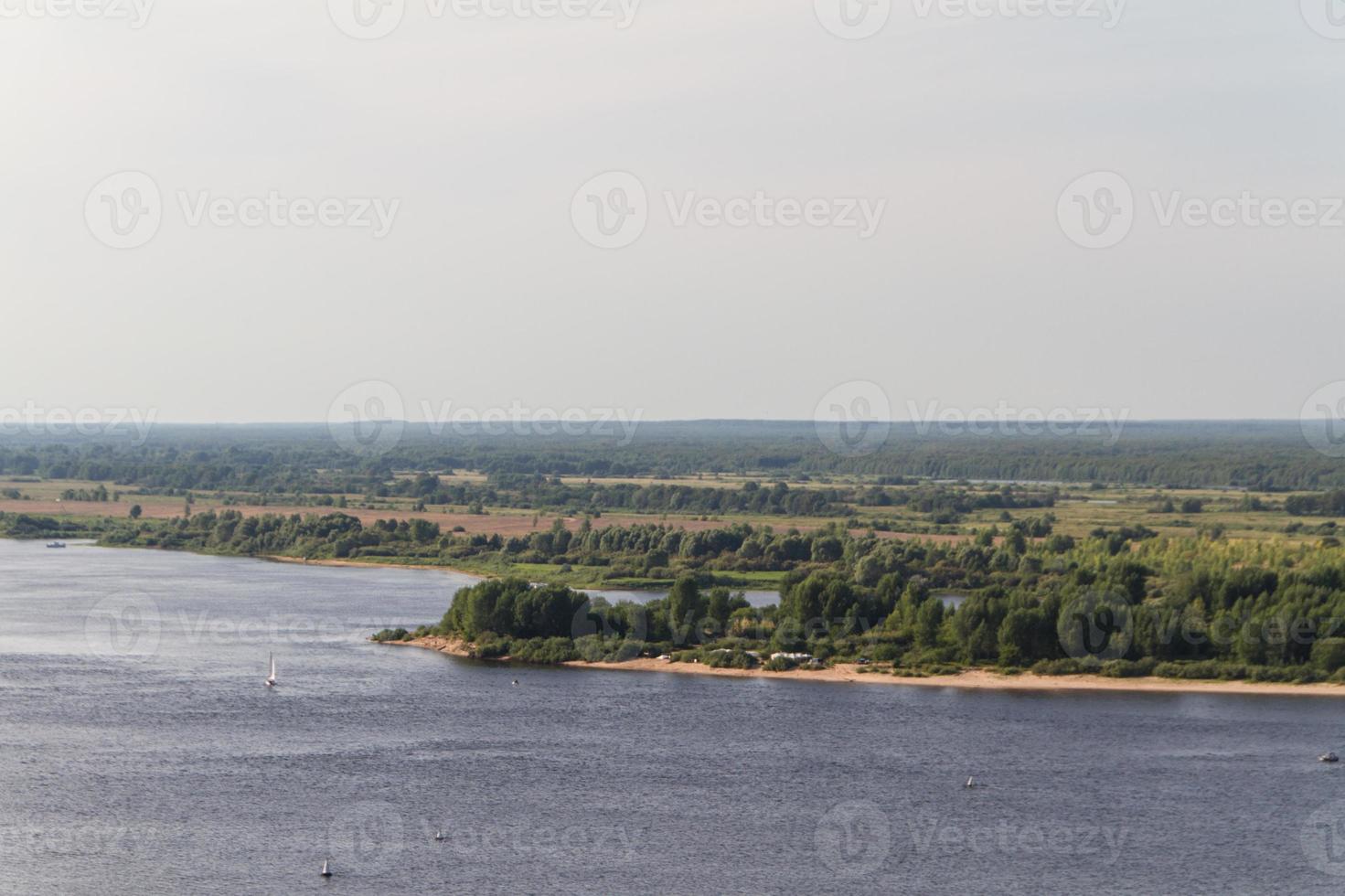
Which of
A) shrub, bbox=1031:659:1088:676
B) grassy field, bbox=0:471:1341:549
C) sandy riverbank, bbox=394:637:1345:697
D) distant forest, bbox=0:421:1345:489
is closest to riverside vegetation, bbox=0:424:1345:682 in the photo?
shrub, bbox=1031:659:1088:676

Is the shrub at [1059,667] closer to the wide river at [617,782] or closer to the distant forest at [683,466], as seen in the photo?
the wide river at [617,782]

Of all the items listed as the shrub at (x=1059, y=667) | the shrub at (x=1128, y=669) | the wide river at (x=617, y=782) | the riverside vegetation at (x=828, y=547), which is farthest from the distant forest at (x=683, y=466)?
the wide river at (x=617, y=782)

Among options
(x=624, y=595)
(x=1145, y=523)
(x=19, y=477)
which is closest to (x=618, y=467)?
(x=19, y=477)

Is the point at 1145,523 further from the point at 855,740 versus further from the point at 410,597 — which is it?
the point at 855,740

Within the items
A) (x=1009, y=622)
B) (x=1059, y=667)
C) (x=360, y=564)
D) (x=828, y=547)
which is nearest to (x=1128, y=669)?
(x=1059, y=667)

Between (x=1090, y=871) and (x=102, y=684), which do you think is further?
(x=102, y=684)
